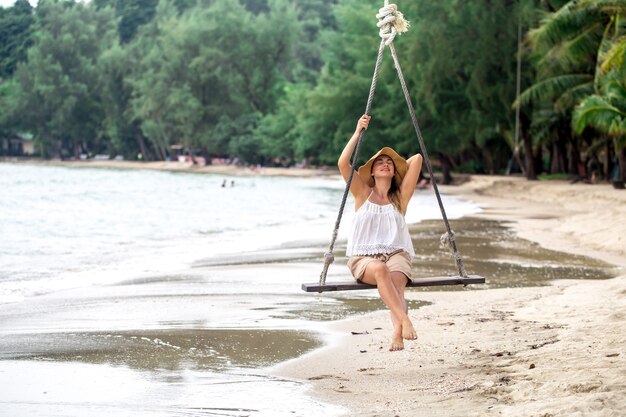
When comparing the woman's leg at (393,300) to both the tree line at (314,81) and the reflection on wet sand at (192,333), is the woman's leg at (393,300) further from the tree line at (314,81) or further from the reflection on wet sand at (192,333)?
the tree line at (314,81)

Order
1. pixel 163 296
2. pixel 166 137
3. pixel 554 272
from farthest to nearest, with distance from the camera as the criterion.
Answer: pixel 166 137, pixel 554 272, pixel 163 296

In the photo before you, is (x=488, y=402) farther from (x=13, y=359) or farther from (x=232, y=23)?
(x=232, y=23)

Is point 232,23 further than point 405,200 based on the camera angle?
Yes

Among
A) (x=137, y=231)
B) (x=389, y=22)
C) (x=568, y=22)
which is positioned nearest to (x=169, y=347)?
(x=389, y=22)

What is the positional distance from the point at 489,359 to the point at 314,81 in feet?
274

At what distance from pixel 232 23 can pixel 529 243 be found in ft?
232

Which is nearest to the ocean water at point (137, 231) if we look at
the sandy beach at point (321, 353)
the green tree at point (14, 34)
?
the sandy beach at point (321, 353)

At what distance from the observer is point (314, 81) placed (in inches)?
3529

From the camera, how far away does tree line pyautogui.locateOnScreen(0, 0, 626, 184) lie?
37.1 m

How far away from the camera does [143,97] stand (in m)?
91.4

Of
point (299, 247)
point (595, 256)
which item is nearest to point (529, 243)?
point (595, 256)

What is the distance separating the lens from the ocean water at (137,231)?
15.0 meters

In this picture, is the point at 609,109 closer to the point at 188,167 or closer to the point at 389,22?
the point at 389,22

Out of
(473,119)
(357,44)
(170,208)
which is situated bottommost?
(170,208)
